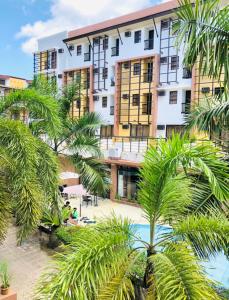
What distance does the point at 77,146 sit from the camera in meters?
12.3

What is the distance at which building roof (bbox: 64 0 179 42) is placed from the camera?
974 inches

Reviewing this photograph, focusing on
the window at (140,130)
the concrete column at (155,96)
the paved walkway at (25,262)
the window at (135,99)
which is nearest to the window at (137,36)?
the concrete column at (155,96)

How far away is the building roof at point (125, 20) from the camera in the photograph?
24.7 meters

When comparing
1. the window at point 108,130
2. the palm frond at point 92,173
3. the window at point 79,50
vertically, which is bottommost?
the palm frond at point 92,173

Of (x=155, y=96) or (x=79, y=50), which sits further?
(x=79, y=50)

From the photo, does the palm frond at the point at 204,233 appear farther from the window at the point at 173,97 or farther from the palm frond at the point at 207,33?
the window at the point at 173,97

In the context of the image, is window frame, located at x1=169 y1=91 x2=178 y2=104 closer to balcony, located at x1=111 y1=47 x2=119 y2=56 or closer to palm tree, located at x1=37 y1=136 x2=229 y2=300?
balcony, located at x1=111 y1=47 x2=119 y2=56

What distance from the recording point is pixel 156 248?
4.24m

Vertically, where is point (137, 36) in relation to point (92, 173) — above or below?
above

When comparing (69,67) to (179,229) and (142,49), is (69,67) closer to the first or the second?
(142,49)

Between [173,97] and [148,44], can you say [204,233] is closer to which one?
[173,97]

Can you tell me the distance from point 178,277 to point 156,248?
0.89 metres

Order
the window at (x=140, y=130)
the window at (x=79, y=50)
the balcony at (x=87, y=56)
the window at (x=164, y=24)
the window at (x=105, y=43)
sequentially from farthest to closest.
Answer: the window at (x=79, y=50), the balcony at (x=87, y=56), the window at (x=105, y=43), the window at (x=140, y=130), the window at (x=164, y=24)

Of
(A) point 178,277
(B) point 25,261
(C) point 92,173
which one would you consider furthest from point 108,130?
(A) point 178,277
